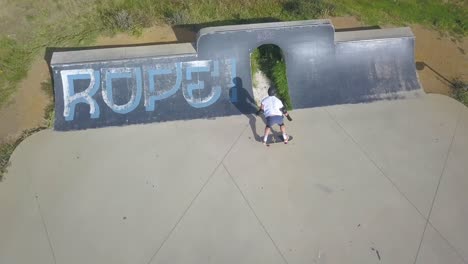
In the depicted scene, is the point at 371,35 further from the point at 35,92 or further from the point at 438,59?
the point at 35,92

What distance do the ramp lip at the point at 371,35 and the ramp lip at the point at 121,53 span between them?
3.46 m

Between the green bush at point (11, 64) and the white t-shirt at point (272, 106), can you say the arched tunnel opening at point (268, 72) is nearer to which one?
the white t-shirt at point (272, 106)

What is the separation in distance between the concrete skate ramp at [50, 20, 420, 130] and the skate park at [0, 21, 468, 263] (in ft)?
0.10

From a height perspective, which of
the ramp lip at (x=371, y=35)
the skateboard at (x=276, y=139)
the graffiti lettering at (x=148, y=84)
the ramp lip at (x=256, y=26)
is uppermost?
the ramp lip at (x=256, y=26)

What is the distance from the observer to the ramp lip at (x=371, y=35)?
9.66 m

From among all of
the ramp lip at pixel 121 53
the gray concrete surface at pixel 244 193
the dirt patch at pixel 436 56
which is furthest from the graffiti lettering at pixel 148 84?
the dirt patch at pixel 436 56

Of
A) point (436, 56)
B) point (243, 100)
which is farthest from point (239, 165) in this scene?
point (436, 56)

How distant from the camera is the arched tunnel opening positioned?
30.8 ft

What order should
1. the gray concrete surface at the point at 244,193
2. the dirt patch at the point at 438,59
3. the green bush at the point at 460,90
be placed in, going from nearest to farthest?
the gray concrete surface at the point at 244,193, the green bush at the point at 460,90, the dirt patch at the point at 438,59

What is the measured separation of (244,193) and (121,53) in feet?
13.5

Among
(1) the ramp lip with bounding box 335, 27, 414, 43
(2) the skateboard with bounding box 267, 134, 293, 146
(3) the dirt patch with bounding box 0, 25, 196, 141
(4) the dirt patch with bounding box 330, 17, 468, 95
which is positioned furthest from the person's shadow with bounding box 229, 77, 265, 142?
(4) the dirt patch with bounding box 330, 17, 468, 95

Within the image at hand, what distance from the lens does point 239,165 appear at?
8.25 meters

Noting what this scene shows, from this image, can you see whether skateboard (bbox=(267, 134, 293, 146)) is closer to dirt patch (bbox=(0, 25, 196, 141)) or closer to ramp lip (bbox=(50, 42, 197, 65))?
ramp lip (bbox=(50, 42, 197, 65))

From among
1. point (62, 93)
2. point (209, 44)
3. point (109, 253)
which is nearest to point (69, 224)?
point (109, 253)
